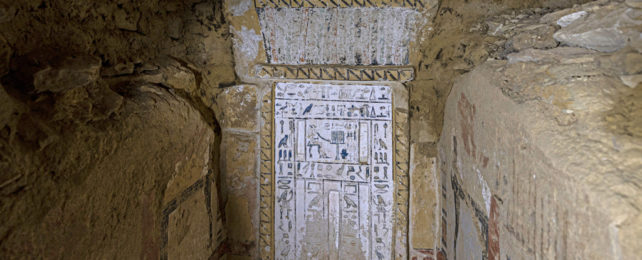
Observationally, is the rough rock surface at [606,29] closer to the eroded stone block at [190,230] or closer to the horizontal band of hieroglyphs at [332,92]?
the horizontal band of hieroglyphs at [332,92]

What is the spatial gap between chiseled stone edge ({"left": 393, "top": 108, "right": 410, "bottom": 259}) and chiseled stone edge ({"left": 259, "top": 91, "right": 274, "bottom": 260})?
0.74 metres

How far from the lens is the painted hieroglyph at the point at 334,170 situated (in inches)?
101

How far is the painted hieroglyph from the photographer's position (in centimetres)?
256

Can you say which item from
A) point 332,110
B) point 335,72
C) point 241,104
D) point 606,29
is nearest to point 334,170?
point 332,110

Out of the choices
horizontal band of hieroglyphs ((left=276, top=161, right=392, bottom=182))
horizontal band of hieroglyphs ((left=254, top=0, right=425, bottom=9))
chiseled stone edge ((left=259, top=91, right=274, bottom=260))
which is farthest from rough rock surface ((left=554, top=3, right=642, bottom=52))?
chiseled stone edge ((left=259, top=91, right=274, bottom=260))

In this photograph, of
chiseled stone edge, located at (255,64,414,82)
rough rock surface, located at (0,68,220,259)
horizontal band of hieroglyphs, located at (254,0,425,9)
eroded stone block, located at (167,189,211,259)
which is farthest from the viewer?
chiseled stone edge, located at (255,64,414,82)

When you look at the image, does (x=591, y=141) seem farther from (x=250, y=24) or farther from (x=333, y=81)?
(x=250, y=24)

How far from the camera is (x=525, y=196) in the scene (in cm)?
129

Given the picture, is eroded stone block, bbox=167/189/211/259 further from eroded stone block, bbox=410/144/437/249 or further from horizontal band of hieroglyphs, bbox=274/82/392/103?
eroded stone block, bbox=410/144/437/249

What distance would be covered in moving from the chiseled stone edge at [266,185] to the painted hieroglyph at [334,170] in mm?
35

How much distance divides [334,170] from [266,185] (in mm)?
420

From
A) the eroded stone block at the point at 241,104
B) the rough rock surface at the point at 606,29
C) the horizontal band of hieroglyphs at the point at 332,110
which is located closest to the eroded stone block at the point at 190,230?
the eroded stone block at the point at 241,104

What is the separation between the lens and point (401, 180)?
8.39ft

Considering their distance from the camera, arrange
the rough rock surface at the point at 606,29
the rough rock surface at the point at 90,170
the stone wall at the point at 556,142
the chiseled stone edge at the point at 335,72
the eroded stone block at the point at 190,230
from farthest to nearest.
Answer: the chiseled stone edge at the point at 335,72 → the eroded stone block at the point at 190,230 → the rough rock surface at the point at 606,29 → the rough rock surface at the point at 90,170 → the stone wall at the point at 556,142
